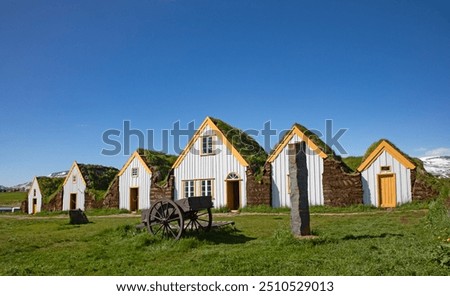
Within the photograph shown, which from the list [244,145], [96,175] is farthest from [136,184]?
[244,145]

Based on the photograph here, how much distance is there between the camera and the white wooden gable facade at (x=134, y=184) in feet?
86.6

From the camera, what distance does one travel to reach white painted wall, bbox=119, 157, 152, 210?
86.2 feet

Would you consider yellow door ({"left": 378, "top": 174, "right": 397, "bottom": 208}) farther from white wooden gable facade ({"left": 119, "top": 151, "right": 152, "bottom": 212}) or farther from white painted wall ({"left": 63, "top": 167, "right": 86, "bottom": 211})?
white painted wall ({"left": 63, "top": 167, "right": 86, "bottom": 211})

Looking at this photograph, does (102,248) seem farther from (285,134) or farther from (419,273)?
(285,134)

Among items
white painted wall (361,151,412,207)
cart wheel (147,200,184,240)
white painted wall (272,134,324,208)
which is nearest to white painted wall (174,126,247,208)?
white painted wall (272,134,324,208)

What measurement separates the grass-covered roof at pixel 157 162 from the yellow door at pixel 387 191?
44.3ft

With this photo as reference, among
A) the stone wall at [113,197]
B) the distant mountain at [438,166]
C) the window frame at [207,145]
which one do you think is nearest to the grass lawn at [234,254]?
the distant mountain at [438,166]

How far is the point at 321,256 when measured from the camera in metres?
7.07

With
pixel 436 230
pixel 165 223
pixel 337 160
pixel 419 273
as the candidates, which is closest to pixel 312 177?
pixel 337 160

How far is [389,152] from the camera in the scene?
19.4 meters

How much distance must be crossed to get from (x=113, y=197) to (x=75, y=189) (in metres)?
5.26

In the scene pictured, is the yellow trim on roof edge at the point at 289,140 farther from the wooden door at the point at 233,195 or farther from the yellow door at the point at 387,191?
the yellow door at the point at 387,191

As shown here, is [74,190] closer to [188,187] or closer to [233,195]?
[188,187]

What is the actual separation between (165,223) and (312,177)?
1258 centimetres
